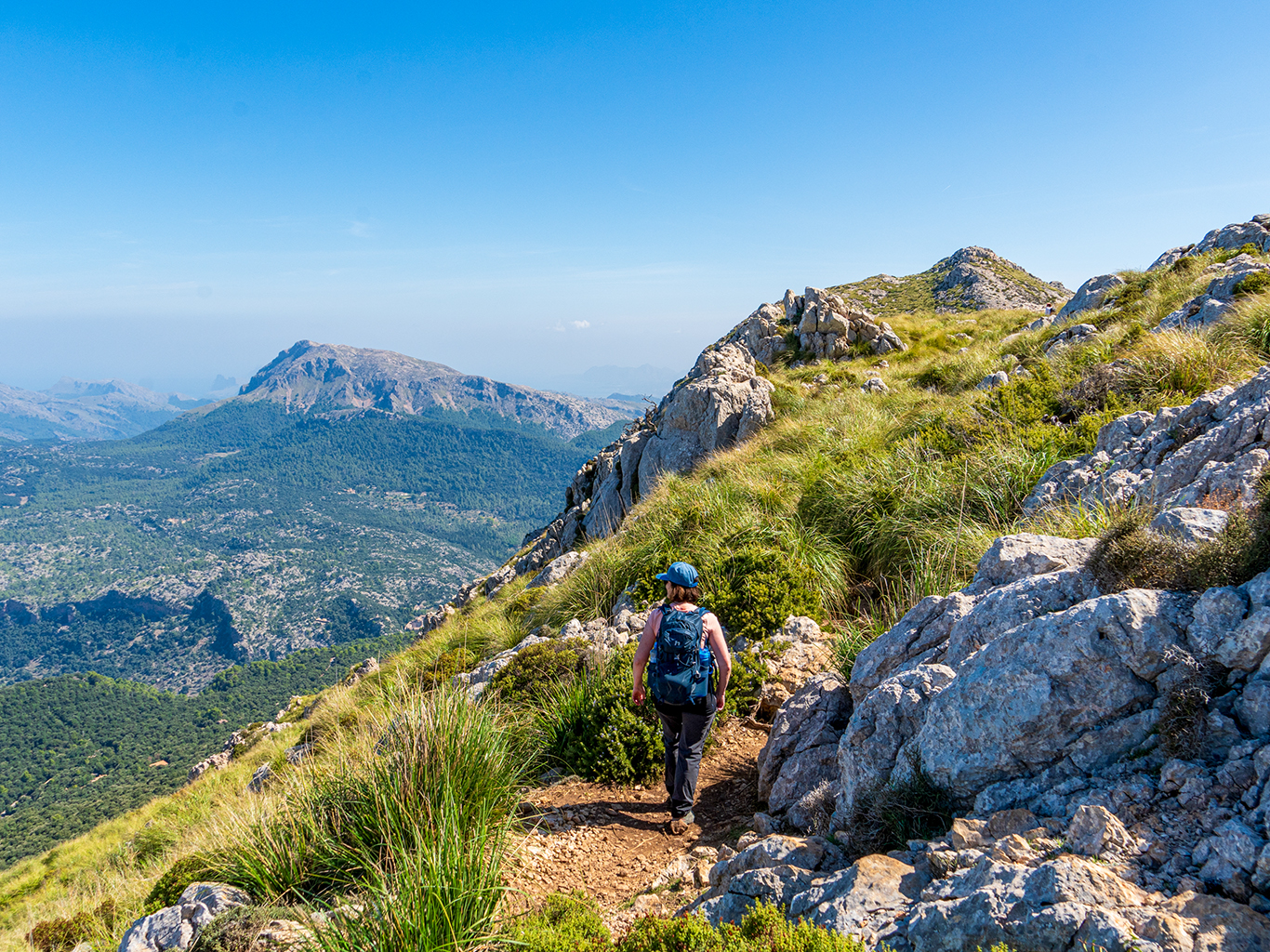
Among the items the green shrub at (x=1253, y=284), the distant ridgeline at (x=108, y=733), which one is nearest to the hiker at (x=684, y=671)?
the green shrub at (x=1253, y=284)

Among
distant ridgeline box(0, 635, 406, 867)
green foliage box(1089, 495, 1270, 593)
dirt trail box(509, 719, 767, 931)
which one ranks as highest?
green foliage box(1089, 495, 1270, 593)

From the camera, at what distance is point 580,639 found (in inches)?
374

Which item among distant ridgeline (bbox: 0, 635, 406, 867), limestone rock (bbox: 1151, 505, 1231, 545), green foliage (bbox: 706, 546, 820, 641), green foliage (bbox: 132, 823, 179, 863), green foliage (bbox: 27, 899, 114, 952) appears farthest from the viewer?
distant ridgeline (bbox: 0, 635, 406, 867)

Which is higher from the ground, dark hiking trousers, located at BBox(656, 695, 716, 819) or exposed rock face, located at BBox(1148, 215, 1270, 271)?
exposed rock face, located at BBox(1148, 215, 1270, 271)

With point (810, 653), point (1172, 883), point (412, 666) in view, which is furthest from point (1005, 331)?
point (1172, 883)

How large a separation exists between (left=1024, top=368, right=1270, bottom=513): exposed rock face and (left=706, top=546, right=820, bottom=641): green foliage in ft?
10.2

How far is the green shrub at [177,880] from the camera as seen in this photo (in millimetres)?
5312

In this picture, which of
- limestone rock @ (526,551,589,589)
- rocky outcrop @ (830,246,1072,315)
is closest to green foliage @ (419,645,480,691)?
limestone rock @ (526,551,589,589)

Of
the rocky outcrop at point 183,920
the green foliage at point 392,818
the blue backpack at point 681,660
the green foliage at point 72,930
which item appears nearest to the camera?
the rocky outcrop at point 183,920

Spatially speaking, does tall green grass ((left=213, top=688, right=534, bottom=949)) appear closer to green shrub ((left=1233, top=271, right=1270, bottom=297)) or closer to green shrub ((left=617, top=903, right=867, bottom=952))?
green shrub ((left=617, top=903, right=867, bottom=952))

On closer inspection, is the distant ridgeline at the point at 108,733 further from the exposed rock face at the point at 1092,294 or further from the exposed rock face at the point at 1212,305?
the exposed rock face at the point at 1212,305

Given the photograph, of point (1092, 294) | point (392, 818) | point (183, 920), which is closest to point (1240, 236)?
point (1092, 294)

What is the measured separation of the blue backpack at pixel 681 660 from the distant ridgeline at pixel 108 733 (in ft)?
272

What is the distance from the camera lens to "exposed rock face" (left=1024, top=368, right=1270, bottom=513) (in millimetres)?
4668
